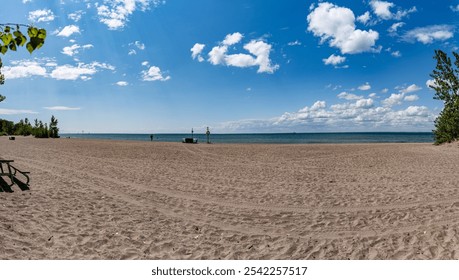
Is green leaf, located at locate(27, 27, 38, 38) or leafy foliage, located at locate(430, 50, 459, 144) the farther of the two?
leafy foliage, located at locate(430, 50, 459, 144)

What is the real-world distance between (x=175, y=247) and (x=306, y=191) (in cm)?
687

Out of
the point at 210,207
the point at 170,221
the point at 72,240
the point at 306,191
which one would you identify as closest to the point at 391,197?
the point at 306,191

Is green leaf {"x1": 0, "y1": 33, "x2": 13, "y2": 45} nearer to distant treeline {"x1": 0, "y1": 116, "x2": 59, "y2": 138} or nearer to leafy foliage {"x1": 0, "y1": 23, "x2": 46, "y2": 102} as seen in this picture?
leafy foliage {"x1": 0, "y1": 23, "x2": 46, "y2": 102}

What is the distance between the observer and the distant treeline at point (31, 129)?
8044cm

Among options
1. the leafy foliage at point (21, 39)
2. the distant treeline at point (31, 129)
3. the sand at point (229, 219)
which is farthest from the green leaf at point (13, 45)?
the distant treeline at point (31, 129)

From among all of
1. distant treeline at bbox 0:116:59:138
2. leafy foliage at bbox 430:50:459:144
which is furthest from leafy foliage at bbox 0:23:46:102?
distant treeline at bbox 0:116:59:138

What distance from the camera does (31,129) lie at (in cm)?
10375

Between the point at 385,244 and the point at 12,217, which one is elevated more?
the point at 12,217

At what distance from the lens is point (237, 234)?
683 centimetres

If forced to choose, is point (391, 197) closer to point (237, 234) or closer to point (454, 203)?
point (454, 203)

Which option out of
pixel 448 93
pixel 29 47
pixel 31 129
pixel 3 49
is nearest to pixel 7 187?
pixel 3 49

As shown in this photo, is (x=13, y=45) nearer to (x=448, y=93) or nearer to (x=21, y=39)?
(x=21, y=39)

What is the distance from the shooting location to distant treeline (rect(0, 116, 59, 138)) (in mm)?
80438

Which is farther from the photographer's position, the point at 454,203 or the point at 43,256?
the point at 454,203
